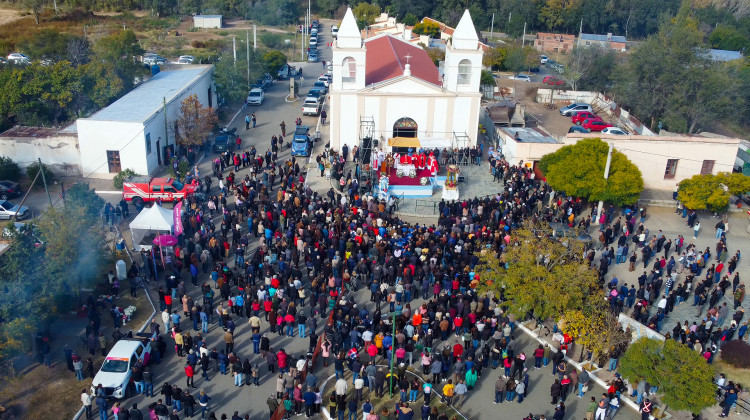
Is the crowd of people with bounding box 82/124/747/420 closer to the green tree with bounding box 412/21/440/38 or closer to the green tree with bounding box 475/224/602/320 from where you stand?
the green tree with bounding box 475/224/602/320

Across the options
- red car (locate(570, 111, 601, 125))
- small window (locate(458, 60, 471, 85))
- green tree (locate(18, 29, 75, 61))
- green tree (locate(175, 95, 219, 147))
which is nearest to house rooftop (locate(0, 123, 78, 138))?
green tree (locate(175, 95, 219, 147))

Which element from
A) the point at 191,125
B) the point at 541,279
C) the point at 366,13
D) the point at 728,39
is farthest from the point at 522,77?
the point at 541,279

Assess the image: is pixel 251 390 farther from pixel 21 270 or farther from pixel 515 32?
pixel 515 32

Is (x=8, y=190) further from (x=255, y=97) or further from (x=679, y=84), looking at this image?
(x=679, y=84)

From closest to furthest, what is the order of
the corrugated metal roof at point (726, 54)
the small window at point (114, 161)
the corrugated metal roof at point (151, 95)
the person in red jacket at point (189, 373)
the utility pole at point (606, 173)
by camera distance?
the person in red jacket at point (189, 373), the utility pole at point (606, 173), the small window at point (114, 161), the corrugated metal roof at point (151, 95), the corrugated metal roof at point (726, 54)

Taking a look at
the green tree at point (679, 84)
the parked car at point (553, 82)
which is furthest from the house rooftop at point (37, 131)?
the parked car at point (553, 82)

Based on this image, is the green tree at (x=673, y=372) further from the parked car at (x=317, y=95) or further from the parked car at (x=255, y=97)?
the parked car at (x=255, y=97)
